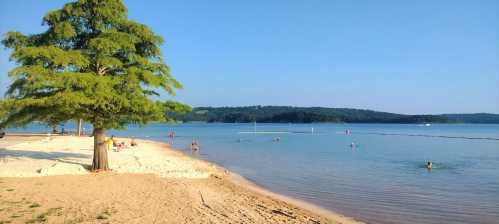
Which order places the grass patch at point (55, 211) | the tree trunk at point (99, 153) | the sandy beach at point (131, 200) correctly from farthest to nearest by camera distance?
the tree trunk at point (99, 153)
the sandy beach at point (131, 200)
the grass patch at point (55, 211)

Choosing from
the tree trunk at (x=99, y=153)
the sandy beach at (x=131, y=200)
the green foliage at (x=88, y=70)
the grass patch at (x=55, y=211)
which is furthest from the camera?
the tree trunk at (x=99, y=153)

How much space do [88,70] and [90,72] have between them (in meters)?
0.45

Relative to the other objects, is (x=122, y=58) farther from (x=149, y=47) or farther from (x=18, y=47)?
(x=18, y=47)

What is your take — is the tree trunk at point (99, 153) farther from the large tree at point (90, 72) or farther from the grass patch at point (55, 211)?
the grass patch at point (55, 211)

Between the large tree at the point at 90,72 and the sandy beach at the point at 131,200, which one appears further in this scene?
the large tree at the point at 90,72

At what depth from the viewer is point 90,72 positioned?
17.3m

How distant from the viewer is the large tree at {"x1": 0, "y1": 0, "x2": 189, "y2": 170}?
15.8 metres

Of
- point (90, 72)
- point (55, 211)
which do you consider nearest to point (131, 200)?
point (55, 211)

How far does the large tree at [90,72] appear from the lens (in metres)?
15.8

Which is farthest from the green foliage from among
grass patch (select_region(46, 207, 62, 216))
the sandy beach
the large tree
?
grass patch (select_region(46, 207, 62, 216))

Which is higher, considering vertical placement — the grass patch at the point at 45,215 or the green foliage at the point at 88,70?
the green foliage at the point at 88,70

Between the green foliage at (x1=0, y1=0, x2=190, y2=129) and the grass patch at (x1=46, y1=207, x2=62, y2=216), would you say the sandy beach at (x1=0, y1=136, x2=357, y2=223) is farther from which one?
the green foliage at (x1=0, y1=0, x2=190, y2=129)

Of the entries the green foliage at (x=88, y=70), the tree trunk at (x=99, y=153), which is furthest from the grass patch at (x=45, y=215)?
the tree trunk at (x=99, y=153)

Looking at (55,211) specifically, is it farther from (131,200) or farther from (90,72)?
(90,72)
